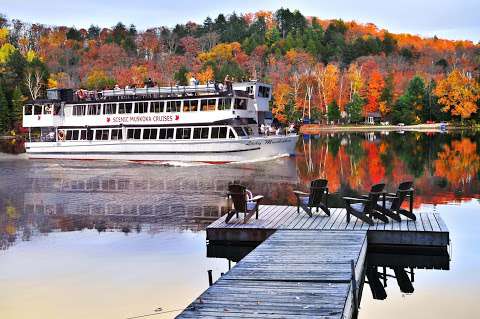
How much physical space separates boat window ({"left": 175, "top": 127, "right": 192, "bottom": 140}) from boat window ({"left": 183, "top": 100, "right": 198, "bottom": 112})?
1364mm

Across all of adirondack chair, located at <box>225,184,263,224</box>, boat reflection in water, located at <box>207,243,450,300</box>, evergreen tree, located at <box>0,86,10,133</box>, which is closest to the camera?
boat reflection in water, located at <box>207,243,450,300</box>

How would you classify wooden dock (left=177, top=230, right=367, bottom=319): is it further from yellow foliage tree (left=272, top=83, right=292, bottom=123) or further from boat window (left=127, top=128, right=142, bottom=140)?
yellow foliage tree (left=272, top=83, right=292, bottom=123)

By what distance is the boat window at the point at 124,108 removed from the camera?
159 feet

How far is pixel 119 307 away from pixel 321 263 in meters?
3.97

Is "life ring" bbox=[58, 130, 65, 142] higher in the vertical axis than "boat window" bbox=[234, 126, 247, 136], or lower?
lower

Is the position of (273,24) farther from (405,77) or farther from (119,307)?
(119,307)

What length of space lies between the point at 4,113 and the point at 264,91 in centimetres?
5271

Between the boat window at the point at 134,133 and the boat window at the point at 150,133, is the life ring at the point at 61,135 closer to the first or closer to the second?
the boat window at the point at 134,133

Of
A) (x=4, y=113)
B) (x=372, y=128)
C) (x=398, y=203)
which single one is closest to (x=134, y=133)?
(x=398, y=203)

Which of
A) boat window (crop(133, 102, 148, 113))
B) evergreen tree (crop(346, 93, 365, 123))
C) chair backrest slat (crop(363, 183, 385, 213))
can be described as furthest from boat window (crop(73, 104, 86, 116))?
Answer: evergreen tree (crop(346, 93, 365, 123))

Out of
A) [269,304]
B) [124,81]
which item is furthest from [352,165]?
[124,81]

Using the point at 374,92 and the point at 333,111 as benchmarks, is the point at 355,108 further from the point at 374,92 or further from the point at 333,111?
the point at 374,92

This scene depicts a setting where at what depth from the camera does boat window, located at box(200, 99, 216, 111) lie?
147ft

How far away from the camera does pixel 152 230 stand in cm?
1908
